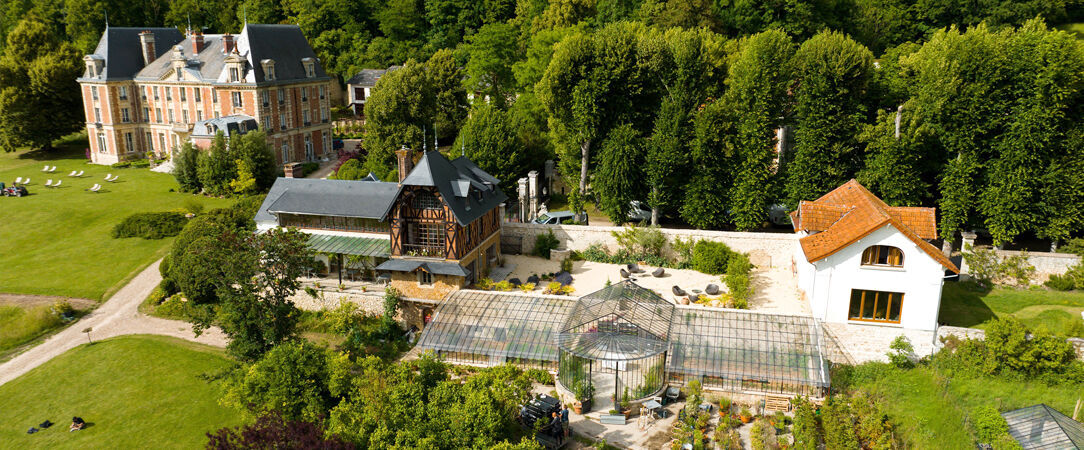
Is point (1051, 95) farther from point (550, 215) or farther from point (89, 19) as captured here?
point (89, 19)

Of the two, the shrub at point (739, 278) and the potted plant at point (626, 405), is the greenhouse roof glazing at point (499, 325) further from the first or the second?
the shrub at point (739, 278)

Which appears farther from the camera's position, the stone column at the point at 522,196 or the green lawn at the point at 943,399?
the stone column at the point at 522,196

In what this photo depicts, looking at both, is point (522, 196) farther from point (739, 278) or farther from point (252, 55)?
Answer: point (252, 55)

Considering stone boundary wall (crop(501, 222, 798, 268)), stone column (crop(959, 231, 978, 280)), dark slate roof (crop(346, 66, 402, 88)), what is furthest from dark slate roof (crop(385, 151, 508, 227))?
dark slate roof (crop(346, 66, 402, 88))

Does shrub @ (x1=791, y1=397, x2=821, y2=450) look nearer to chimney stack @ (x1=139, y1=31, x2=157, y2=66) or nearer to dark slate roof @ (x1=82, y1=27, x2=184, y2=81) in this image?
dark slate roof @ (x1=82, y1=27, x2=184, y2=81)

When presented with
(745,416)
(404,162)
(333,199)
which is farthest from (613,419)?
(333,199)

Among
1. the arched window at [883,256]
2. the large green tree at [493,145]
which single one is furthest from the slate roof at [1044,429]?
the large green tree at [493,145]
